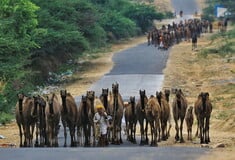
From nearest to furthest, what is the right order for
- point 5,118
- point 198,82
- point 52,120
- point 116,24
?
→ 1. point 52,120
2. point 5,118
3. point 198,82
4. point 116,24

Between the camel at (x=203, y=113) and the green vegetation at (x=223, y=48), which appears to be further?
the green vegetation at (x=223, y=48)

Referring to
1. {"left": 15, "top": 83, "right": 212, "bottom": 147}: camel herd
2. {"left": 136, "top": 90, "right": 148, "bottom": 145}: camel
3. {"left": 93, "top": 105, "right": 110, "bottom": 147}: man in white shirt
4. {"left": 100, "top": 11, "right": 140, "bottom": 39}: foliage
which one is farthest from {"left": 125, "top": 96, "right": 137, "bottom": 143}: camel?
{"left": 100, "top": 11, "right": 140, "bottom": 39}: foliage

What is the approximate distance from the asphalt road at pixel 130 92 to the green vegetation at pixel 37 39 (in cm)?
311

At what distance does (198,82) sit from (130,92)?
614 centimetres

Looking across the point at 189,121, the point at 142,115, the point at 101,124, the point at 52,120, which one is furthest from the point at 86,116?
the point at 189,121

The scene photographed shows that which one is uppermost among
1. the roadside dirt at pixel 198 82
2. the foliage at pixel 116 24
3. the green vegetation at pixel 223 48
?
the foliage at pixel 116 24

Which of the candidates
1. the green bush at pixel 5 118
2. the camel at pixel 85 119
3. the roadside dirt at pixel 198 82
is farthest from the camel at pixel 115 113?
the green bush at pixel 5 118

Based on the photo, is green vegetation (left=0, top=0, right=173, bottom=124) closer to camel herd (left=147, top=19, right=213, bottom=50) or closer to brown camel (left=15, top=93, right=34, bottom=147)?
camel herd (left=147, top=19, right=213, bottom=50)

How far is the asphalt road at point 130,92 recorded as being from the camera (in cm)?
1598

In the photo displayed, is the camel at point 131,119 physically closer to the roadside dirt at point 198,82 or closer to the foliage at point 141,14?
the roadside dirt at point 198,82

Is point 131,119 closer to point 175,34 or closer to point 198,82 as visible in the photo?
point 198,82

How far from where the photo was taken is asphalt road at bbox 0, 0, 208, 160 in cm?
1598

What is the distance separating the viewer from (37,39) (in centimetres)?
3900

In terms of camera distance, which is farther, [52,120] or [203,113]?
[203,113]
